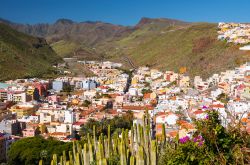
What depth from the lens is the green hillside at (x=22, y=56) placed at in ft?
239

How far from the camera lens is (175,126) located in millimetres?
29641

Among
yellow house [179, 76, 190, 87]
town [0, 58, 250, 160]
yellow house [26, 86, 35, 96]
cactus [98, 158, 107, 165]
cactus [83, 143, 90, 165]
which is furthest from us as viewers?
yellow house [179, 76, 190, 87]

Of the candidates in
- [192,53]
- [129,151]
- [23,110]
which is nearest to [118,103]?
[23,110]

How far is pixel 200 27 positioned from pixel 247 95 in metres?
64.9

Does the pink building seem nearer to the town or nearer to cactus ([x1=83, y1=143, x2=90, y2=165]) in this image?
the town

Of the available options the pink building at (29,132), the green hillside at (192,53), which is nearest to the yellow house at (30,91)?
the pink building at (29,132)

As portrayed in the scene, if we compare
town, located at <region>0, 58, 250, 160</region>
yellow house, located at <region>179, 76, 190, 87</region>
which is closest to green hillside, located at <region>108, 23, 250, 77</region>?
town, located at <region>0, 58, 250, 160</region>

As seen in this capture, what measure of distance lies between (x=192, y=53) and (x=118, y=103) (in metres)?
35.5

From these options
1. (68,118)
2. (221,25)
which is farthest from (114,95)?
(221,25)

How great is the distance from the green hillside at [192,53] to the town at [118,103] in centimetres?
393

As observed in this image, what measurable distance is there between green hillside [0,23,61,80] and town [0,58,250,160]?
459 inches

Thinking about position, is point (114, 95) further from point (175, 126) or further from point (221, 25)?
point (221, 25)

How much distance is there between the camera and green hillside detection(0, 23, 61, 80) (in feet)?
239

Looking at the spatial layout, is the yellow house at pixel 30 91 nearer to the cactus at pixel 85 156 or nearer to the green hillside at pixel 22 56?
the green hillside at pixel 22 56
